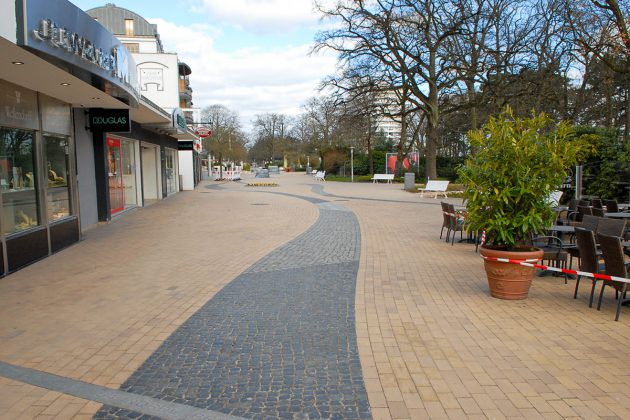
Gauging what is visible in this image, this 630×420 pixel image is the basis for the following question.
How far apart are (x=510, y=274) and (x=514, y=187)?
1.05m

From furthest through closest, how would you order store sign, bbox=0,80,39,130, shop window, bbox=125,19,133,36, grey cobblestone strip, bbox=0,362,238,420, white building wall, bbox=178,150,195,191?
shop window, bbox=125,19,133,36 → white building wall, bbox=178,150,195,191 → store sign, bbox=0,80,39,130 → grey cobblestone strip, bbox=0,362,238,420

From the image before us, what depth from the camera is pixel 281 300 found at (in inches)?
238

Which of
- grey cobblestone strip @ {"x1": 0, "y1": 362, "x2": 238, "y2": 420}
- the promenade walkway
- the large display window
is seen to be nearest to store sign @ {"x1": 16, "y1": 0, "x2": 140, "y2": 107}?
the promenade walkway

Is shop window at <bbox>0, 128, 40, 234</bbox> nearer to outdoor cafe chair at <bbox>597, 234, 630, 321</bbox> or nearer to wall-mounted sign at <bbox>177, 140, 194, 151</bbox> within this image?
outdoor cafe chair at <bbox>597, 234, 630, 321</bbox>

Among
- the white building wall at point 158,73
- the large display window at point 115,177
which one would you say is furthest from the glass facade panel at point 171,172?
the large display window at point 115,177

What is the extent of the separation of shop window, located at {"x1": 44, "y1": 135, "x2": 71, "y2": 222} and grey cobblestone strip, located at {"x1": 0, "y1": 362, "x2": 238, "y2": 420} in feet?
18.8

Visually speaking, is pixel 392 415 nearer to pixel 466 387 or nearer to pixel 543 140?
pixel 466 387

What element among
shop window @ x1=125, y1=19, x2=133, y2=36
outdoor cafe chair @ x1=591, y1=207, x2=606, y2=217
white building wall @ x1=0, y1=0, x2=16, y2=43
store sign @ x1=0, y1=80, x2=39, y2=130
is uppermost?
shop window @ x1=125, y1=19, x2=133, y2=36

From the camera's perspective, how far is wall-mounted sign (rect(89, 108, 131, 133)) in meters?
12.1

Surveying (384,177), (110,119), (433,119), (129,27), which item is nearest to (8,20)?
(110,119)

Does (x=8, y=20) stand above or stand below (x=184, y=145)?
above

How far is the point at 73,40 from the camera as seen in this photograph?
5.95 m

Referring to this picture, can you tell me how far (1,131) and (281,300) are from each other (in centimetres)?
509

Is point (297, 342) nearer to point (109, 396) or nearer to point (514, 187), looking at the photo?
point (109, 396)
